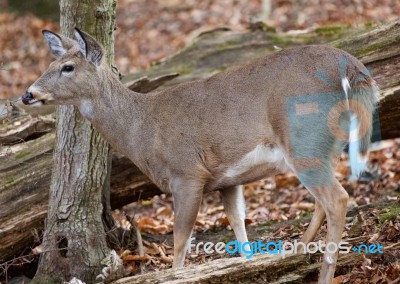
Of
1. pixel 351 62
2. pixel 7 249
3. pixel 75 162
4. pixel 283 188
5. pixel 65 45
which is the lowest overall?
pixel 283 188

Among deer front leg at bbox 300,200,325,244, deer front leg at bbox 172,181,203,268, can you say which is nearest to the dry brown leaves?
deer front leg at bbox 300,200,325,244

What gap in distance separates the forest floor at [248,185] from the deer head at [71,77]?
605 millimetres

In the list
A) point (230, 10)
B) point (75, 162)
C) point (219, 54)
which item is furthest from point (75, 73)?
point (230, 10)

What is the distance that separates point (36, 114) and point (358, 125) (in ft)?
13.0

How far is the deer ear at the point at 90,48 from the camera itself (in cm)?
650

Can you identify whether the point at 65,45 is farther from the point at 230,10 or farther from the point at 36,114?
the point at 230,10

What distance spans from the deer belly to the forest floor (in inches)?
35.9

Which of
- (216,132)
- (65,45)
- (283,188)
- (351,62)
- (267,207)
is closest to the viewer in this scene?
(351,62)

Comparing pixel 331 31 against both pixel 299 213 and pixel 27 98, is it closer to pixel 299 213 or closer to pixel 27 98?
pixel 299 213

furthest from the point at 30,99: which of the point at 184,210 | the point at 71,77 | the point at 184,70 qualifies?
the point at 184,70

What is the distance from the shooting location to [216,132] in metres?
6.44

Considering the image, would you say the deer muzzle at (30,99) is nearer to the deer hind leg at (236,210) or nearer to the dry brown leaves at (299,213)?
the dry brown leaves at (299,213)

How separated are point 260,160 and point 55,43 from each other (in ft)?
7.02

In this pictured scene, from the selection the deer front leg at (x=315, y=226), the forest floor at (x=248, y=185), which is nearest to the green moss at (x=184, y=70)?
the forest floor at (x=248, y=185)
